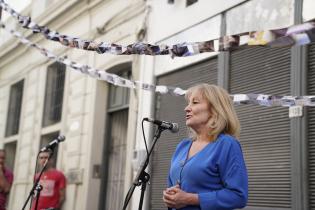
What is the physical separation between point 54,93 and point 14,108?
130 inches

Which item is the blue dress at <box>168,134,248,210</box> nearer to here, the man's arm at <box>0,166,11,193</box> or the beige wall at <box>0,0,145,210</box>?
the man's arm at <box>0,166,11,193</box>

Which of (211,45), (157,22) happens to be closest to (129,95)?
(157,22)

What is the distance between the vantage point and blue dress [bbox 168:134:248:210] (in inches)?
113

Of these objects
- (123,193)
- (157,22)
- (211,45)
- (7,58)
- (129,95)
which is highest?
(7,58)

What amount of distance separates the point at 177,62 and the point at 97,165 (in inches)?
118

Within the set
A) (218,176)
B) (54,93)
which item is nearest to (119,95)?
(54,93)

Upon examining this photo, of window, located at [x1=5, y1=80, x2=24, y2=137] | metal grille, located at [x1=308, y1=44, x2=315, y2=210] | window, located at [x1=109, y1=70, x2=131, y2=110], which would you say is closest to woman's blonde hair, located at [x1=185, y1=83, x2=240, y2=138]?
metal grille, located at [x1=308, y1=44, x2=315, y2=210]

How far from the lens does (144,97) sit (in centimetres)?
842

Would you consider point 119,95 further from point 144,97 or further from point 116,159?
point 144,97

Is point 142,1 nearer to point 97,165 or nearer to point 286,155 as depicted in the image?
point 97,165

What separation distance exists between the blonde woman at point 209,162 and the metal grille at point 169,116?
3.98 m

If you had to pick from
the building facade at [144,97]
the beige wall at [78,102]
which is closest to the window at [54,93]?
the building facade at [144,97]

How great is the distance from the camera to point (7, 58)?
1502 cm

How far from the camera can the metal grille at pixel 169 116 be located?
7.38 meters
